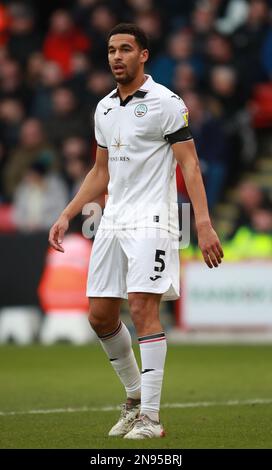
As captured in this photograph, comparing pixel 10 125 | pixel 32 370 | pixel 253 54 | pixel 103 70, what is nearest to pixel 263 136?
pixel 253 54

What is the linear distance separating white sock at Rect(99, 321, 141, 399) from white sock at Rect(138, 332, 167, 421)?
1.30 ft

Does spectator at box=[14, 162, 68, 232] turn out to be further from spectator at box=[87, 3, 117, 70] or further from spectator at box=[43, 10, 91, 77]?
spectator at box=[43, 10, 91, 77]

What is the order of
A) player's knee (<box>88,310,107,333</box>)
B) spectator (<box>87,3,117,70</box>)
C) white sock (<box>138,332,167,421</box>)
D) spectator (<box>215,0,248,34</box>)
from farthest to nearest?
1. spectator (<box>87,3,117,70</box>)
2. spectator (<box>215,0,248,34</box>)
3. player's knee (<box>88,310,107,333</box>)
4. white sock (<box>138,332,167,421</box>)

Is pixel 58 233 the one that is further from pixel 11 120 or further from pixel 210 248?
A: pixel 11 120

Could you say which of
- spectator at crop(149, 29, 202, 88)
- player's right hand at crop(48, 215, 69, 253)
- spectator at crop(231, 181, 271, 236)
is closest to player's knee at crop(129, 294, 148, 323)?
player's right hand at crop(48, 215, 69, 253)

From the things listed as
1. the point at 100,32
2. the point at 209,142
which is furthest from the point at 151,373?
the point at 100,32

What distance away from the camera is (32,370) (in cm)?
1218

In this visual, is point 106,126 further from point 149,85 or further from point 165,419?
point 165,419

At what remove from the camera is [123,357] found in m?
7.72

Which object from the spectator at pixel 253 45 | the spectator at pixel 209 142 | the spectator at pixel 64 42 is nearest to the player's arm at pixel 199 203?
the spectator at pixel 209 142

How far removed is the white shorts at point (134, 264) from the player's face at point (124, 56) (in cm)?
88

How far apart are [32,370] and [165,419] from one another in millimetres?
3997

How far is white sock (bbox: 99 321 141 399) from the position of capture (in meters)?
7.68

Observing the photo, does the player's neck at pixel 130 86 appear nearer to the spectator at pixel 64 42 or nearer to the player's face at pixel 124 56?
the player's face at pixel 124 56
